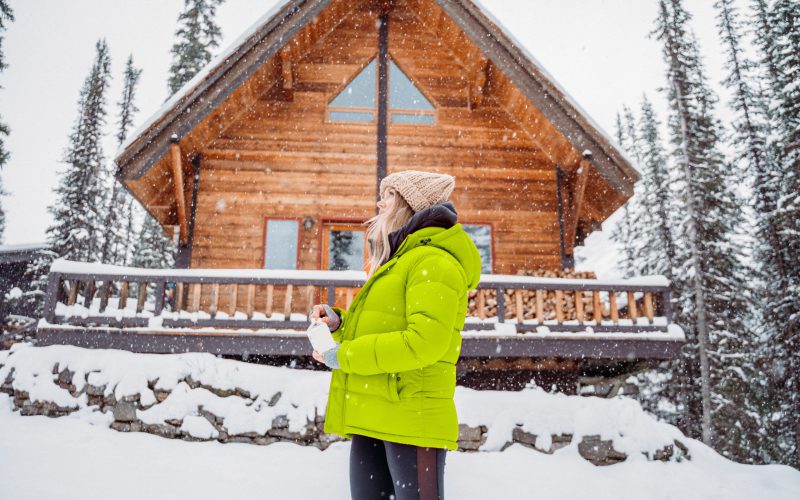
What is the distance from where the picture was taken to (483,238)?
37.8 ft

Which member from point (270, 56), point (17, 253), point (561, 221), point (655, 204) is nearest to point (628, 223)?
point (655, 204)

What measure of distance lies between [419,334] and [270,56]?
9.90 m

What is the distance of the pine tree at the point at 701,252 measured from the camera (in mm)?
19719

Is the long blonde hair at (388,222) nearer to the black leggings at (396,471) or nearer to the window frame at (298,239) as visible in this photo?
the black leggings at (396,471)

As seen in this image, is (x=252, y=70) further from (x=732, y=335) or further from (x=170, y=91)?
(x=732, y=335)

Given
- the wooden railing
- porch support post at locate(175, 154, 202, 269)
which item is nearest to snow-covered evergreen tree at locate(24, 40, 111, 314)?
porch support post at locate(175, 154, 202, 269)

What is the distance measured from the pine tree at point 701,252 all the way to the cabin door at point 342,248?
48.9ft

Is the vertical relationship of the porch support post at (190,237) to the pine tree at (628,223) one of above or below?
below

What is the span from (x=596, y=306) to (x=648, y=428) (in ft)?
6.58

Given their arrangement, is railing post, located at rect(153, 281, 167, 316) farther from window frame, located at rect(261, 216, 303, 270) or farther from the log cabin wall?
window frame, located at rect(261, 216, 303, 270)

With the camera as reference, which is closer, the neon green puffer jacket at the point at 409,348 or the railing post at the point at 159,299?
the neon green puffer jacket at the point at 409,348

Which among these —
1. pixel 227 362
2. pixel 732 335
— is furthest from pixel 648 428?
pixel 732 335

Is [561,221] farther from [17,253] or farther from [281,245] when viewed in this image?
[17,253]

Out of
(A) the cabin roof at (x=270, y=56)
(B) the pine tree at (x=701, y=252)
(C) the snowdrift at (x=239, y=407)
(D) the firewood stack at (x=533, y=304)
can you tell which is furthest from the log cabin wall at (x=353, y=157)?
(B) the pine tree at (x=701, y=252)
